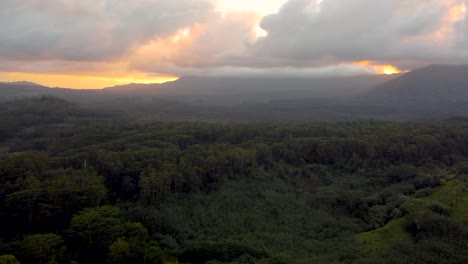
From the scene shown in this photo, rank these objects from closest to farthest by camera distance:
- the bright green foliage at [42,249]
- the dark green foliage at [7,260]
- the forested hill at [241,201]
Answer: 1. the dark green foliage at [7,260]
2. the bright green foliage at [42,249]
3. the forested hill at [241,201]

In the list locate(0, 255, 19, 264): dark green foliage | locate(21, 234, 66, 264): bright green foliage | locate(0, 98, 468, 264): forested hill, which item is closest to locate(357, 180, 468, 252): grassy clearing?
locate(0, 98, 468, 264): forested hill

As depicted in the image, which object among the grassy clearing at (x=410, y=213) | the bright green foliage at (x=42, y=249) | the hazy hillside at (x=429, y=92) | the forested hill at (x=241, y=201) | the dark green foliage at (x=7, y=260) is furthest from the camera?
the hazy hillside at (x=429, y=92)

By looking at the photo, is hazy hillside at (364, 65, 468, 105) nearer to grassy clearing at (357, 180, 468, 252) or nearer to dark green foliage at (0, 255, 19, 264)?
grassy clearing at (357, 180, 468, 252)

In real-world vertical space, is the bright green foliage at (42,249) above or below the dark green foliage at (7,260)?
below

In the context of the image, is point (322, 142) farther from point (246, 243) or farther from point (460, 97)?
point (460, 97)

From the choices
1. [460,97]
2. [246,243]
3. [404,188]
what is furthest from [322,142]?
Answer: [460,97]

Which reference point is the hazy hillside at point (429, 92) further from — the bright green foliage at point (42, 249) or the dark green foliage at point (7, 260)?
the dark green foliage at point (7, 260)

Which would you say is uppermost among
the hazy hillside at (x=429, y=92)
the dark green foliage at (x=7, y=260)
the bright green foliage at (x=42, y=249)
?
the hazy hillside at (x=429, y=92)

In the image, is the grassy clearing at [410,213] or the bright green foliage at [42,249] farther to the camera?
the grassy clearing at [410,213]

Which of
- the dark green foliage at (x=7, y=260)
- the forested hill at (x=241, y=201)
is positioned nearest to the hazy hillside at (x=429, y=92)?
the forested hill at (x=241, y=201)
